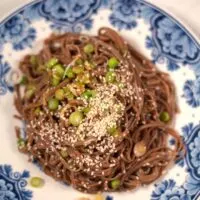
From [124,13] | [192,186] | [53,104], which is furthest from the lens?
[124,13]

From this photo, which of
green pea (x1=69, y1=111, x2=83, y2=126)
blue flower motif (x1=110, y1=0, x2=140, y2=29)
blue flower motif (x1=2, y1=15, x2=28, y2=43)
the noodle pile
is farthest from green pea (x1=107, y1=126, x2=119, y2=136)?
blue flower motif (x1=2, y1=15, x2=28, y2=43)

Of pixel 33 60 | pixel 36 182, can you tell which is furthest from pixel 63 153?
pixel 33 60

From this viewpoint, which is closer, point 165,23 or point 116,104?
point 116,104

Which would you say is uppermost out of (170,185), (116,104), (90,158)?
(116,104)

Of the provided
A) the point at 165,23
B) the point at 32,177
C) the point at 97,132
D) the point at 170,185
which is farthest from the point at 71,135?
the point at 165,23

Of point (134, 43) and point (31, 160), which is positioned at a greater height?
point (134, 43)

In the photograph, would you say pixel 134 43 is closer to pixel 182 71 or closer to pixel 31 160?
pixel 182 71

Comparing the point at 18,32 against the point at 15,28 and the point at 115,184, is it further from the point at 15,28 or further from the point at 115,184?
the point at 115,184
